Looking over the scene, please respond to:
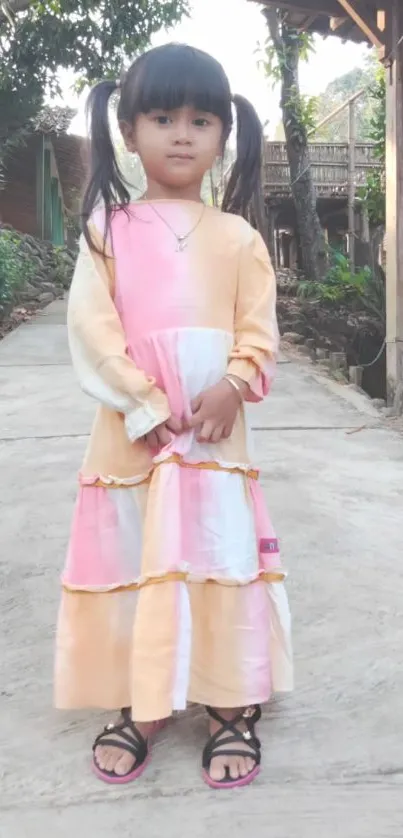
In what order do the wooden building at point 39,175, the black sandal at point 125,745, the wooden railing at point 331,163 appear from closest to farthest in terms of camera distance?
1. the black sandal at point 125,745
2. the wooden railing at point 331,163
3. the wooden building at point 39,175

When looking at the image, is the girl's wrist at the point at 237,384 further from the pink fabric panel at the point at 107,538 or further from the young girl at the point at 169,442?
the pink fabric panel at the point at 107,538

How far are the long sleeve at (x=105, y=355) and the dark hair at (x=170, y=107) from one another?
0.27 ft

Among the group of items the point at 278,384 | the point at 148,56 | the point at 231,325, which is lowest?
the point at 278,384

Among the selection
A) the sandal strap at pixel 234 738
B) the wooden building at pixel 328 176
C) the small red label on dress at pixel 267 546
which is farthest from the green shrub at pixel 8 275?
the sandal strap at pixel 234 738

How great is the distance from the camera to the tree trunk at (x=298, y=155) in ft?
Result: 35.2

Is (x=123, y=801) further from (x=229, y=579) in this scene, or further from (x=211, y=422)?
(x=211, y=422)

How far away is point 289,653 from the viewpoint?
5.25 feet

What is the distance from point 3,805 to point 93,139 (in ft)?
4.05

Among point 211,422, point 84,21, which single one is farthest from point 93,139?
point 84,21

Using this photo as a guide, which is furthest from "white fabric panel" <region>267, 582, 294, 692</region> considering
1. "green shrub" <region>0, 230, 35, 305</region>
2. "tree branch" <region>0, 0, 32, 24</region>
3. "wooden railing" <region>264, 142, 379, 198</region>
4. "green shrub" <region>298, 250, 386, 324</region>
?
"wooden railing" <region>264, 142, 379, 198</region>

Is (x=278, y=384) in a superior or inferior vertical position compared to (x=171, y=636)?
inferior

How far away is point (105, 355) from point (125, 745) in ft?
2.40

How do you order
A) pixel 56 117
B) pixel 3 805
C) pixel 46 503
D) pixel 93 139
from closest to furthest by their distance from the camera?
pixel 3 805, pixel 93 139, pixel 46 503, pixel 56 117

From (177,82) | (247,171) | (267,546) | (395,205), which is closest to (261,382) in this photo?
(267,546)
